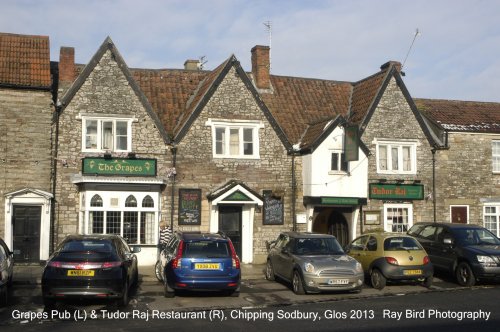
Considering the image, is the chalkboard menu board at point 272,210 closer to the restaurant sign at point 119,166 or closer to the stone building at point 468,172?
the restaurant sign at point 119,166

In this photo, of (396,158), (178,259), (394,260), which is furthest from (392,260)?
(396,158)

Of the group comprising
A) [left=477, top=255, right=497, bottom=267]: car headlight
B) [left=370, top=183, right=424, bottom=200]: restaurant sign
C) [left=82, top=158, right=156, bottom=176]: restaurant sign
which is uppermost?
[left=82, top=158, right=156, bottom=176]: restaurant sign

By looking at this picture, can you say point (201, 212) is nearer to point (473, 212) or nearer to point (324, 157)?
point (324, 157)

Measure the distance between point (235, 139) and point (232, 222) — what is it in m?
3.41

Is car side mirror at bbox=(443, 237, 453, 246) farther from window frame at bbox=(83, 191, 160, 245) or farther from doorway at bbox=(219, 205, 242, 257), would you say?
window frame at bbox=(83, 191, 160, 245)

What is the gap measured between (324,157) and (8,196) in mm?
12283

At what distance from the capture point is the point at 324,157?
81.1 feet

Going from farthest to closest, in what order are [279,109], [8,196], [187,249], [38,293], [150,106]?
[279,109], [150,106], [8,196], [38,293], [187,249]

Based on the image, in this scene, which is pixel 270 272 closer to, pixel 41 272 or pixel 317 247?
pixel 317 247

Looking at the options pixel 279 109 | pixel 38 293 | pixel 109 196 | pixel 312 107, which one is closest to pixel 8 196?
pixel 109 196

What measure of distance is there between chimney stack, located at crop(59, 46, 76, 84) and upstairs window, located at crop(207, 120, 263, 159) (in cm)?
577

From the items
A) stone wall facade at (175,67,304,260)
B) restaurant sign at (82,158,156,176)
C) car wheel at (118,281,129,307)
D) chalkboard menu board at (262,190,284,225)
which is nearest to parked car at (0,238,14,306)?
car wheel at (118,281,129,307)

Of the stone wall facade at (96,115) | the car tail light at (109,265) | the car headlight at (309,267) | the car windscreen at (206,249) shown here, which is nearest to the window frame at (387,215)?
the stone wall facade at (96,115)

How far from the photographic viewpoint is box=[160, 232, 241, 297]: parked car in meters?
15.2
